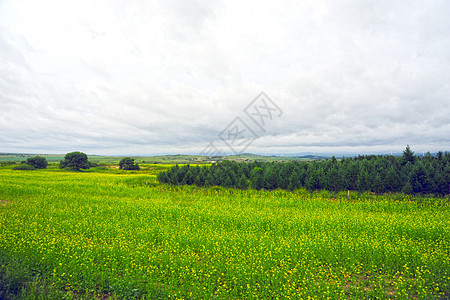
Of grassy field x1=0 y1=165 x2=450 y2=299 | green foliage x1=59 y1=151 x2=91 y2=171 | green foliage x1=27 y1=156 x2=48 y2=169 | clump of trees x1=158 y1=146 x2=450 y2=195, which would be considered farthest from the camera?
green foliage x1=59 y1=151 x2=91 y2=171

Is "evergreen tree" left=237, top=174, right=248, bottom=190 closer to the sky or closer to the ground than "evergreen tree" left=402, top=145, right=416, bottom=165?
closer to the ground

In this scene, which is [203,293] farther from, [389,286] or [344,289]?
[389,286]

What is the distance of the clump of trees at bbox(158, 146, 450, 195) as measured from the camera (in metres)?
27.5

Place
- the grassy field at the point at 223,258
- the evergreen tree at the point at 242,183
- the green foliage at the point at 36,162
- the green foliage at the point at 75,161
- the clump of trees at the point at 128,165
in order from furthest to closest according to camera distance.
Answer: the green foliage at the point at 75,161
the clump of trees at the point at 128,165
the green foliage at the point at 36,162
the evergreen tree at the point at 242,183
the grassy field at the point at 223,258

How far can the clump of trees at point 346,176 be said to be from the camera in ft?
90.2

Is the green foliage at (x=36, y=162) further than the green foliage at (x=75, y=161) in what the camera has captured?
No

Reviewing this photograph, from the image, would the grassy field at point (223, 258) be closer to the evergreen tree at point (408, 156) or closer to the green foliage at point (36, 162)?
the evergreen tree at point (408, 156)

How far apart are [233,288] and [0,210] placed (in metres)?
18.8

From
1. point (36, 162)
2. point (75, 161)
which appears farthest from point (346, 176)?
point (36, 162)

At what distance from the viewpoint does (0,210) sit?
49.5 feet

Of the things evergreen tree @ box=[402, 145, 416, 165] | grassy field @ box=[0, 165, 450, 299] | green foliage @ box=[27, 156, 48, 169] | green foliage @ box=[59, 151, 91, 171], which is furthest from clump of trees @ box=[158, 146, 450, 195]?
green foliage @ box=[27, 156, 48, 169]

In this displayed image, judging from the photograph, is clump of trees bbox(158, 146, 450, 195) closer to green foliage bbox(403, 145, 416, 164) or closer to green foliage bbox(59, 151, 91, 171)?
green foliage bbox(403, 145, 416, 164)

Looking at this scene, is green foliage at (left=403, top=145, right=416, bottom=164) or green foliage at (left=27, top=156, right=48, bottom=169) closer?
green foliage at (left=403, top=145, right=416, bottom=164)

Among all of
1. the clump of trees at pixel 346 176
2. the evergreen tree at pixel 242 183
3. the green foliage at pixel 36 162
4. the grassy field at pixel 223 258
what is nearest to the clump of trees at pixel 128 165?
the green foliage at pixel 36 162
